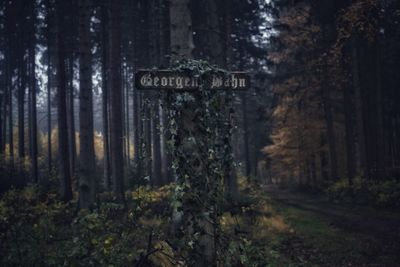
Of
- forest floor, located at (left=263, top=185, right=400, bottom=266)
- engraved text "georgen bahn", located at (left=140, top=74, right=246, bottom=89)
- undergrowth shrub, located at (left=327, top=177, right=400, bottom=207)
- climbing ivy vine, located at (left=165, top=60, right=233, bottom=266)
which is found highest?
engraved text "georgen bahn", located at (left=140, top=74, right=246, bottom=89)

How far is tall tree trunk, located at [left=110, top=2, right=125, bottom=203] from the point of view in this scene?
15.6 meters

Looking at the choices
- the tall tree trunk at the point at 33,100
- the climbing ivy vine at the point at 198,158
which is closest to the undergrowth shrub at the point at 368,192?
the climbing ivy vine at the point at 198,158

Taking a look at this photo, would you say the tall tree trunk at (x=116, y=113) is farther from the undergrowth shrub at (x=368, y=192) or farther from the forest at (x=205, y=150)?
the undergrowth shrub at (x=368, y=192)

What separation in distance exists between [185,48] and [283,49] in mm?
20999

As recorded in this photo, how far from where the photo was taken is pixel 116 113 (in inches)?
624

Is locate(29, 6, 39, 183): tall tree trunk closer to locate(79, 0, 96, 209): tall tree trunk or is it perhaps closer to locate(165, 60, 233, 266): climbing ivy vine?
locate(79, 0, 96, 209): tall tree trunk

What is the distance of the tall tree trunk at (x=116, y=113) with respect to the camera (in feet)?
51.1

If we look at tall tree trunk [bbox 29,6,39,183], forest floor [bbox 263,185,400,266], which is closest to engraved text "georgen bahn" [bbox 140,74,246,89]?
forest floor [bbox 263,185,400,266]

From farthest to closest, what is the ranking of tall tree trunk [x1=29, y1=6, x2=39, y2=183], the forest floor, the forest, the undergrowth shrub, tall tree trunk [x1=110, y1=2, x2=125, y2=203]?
tall tree trunk [x1=29, y1=6, x2=39, y2=183]
the undergrowth shrub
tall tree trunk [x1=110, y1=2, x2=125, y2=203]
the forest floor
the forest

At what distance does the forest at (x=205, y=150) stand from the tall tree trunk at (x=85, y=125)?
4 cm

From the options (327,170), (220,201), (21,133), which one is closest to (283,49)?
(327,170)

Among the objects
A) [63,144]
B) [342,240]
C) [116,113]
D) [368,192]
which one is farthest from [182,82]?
[368,192]

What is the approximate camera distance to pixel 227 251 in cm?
612

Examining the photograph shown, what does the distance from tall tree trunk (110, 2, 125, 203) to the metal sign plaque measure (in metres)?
9.84
